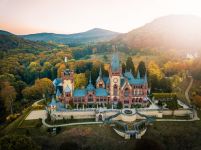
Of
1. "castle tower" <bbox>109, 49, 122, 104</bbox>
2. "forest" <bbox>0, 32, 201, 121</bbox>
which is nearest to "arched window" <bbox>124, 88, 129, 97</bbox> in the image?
"castle tower" <bbox>109, 49, 122, 104</bbox>

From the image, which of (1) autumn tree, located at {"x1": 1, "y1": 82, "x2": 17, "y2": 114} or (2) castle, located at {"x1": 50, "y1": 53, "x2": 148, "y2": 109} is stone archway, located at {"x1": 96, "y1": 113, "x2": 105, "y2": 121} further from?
(1) autumn tree, located at {"x1": 1, "y1": 82, "x2": 17, "y2": 114}

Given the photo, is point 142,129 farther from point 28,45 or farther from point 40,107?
point 28,45

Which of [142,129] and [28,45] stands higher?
[28,45]

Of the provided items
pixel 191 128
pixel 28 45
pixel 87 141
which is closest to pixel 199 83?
pixel 191 128

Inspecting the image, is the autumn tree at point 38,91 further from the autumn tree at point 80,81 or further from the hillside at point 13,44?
the hillside at point 13,44

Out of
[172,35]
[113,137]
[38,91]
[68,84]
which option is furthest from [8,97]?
[172,35]

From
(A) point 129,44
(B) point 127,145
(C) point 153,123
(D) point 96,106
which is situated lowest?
(B) point 127,145

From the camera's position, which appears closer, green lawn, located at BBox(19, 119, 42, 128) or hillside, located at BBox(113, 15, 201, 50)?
green lawn, located at BBox(19, 119, 42, 128)
